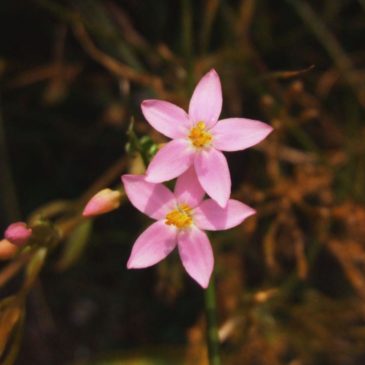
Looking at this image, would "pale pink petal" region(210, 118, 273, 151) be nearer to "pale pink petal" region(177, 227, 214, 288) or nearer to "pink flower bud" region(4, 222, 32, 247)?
"pale pink petal" region(177, 227, 214, 288)

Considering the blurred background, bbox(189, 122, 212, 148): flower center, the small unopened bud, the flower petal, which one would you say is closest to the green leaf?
the small unopened bud

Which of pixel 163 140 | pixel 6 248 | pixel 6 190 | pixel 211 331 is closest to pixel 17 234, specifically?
pixel 6 248

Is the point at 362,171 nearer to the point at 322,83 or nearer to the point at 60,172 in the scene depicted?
the point at 322,83

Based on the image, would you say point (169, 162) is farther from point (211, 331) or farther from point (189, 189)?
point (211, 331)

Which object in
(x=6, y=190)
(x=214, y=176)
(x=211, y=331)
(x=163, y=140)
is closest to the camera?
(x=214, y=176)

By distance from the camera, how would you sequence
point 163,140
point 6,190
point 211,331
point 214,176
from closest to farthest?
point 214,176, point 211,331, point 163,140, point 6,190
